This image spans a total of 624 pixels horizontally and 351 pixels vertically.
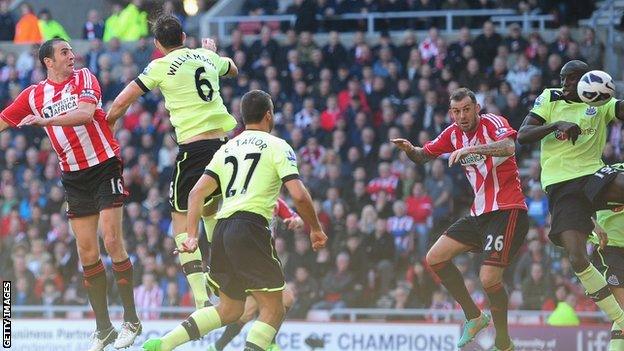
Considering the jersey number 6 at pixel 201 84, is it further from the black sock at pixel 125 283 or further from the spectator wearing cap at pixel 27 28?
the spectator wearing cap at pixel 27 28

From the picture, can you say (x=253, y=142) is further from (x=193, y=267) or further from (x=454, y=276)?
(x=454, y=276)

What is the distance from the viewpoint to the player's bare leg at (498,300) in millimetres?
13320

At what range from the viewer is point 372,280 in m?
20.9

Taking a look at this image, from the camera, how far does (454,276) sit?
13648mm

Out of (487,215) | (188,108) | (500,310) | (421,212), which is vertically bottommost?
(421,212)

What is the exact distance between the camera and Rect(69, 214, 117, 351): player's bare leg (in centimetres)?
1327

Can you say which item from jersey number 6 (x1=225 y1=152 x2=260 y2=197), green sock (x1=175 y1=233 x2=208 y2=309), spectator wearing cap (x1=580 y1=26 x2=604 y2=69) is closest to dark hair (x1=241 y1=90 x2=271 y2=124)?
jersey number 6 (x1=225 y1=152 x2=260 y2=197)

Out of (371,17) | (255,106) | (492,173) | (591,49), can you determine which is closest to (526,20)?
(591,49)

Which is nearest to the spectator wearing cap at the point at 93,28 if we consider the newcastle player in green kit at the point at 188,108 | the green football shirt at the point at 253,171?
the newcastle player in green kit at the point at 188,108

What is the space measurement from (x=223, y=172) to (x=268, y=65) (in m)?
13.1

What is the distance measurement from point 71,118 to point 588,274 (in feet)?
17.2

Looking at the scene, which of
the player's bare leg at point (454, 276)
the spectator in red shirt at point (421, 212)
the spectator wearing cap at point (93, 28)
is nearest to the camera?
the player's bare leg at point (454, 276)

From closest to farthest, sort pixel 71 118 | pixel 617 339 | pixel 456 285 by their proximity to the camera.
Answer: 1. pixel 71 118
2. pixel 617 339
3. pixel 456 285

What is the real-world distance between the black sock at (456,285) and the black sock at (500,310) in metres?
0.28
